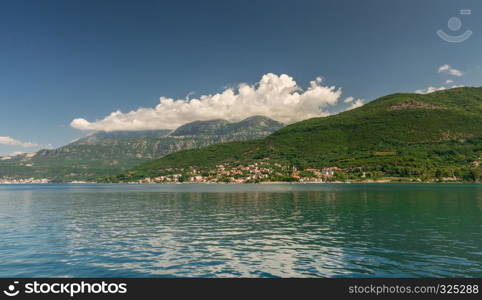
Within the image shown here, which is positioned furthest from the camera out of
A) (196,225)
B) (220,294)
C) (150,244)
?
(196,225)

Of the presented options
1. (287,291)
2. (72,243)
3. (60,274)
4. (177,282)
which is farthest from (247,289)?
(72,243)

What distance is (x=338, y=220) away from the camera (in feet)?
174

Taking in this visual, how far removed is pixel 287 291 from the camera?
1967 cm

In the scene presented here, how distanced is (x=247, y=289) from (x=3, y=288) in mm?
13309

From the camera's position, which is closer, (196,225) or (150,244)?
(150,244)

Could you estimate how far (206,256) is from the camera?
96.4 feet

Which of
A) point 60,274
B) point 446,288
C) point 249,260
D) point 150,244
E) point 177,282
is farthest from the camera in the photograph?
point 150,244

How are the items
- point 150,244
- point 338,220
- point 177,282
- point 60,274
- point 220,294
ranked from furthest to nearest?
point 338,220
point 150,244
point 60,274
point 177,282
point 220,294

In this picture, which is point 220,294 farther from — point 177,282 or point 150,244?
point 150,244

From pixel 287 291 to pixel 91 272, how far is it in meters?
14.9

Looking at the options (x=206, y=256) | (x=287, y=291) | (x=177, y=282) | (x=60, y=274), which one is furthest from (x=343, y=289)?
(x=60, y=274)

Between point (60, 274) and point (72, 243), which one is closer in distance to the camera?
point (60, 274)

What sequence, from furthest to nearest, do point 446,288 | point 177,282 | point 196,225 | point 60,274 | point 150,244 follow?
point 196,225 → point 150,244 → point 60,274 → point 177,282 → point 446,288

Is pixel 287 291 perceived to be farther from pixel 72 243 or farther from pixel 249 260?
pixel 72 243
